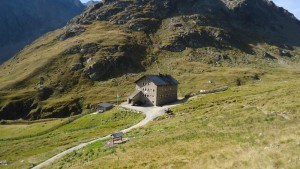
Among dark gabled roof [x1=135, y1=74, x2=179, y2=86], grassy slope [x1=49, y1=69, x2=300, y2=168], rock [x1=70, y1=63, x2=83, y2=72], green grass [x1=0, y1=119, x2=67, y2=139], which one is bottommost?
green grass [x1=0, y1=119, x2=67, y2=139]

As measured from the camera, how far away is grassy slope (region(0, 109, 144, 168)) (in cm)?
7344

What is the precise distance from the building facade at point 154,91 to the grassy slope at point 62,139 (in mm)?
11794

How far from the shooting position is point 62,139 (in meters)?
88.1

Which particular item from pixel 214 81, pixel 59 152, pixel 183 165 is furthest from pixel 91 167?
pixel 214 81

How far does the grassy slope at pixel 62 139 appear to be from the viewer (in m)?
73.4

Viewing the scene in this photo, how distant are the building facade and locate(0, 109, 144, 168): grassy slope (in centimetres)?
1179

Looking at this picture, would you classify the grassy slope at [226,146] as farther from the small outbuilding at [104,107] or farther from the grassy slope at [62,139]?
the small outbuilding at [104,107]

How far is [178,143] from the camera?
1737 inches

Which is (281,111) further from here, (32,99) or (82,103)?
(32,99)

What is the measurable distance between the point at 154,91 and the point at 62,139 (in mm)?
38263

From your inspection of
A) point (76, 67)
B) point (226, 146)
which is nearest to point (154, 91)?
point (226, 146)

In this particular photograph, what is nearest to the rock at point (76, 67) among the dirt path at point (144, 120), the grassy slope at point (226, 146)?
the dirt path at point (144, 120)

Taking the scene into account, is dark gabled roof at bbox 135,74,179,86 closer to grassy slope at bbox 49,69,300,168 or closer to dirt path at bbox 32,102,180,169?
dirt path at bbox 32,102,180,169

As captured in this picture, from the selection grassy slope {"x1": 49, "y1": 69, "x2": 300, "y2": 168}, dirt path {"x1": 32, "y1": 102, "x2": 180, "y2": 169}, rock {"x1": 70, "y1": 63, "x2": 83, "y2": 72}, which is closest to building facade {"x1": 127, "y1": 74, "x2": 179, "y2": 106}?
dirt path {"x1": 32, "y1": 102, "x2": 180, "y2": 169}
